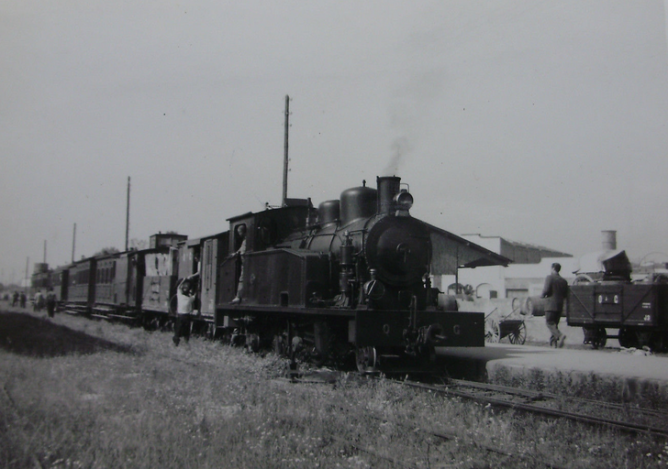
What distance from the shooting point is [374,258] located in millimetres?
9273

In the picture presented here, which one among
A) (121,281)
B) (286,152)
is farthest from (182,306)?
(121,281)

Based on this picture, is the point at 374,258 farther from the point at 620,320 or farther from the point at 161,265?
the point at 161,265

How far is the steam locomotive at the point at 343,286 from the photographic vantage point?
895 cm

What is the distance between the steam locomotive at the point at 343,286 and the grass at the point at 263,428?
101 centimetres

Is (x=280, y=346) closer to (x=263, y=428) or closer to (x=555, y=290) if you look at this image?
(x=263, y=428)

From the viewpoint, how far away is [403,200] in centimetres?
960

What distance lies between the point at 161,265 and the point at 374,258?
45.1 feet

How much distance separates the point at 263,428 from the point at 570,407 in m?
3.62

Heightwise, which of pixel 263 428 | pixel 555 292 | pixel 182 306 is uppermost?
pixel 555 292

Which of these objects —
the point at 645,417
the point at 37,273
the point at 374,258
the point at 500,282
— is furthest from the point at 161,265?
the point at 500,282

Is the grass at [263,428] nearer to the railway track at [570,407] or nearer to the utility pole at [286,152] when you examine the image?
the railway track at [570,407]

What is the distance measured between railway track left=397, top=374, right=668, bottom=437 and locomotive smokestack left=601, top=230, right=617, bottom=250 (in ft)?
42.7

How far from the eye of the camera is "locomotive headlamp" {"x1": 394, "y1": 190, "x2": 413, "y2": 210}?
9.56 meters

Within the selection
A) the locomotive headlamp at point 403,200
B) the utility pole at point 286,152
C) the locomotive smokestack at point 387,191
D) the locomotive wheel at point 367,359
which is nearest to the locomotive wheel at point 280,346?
the locomotive wheel at point 367,359
